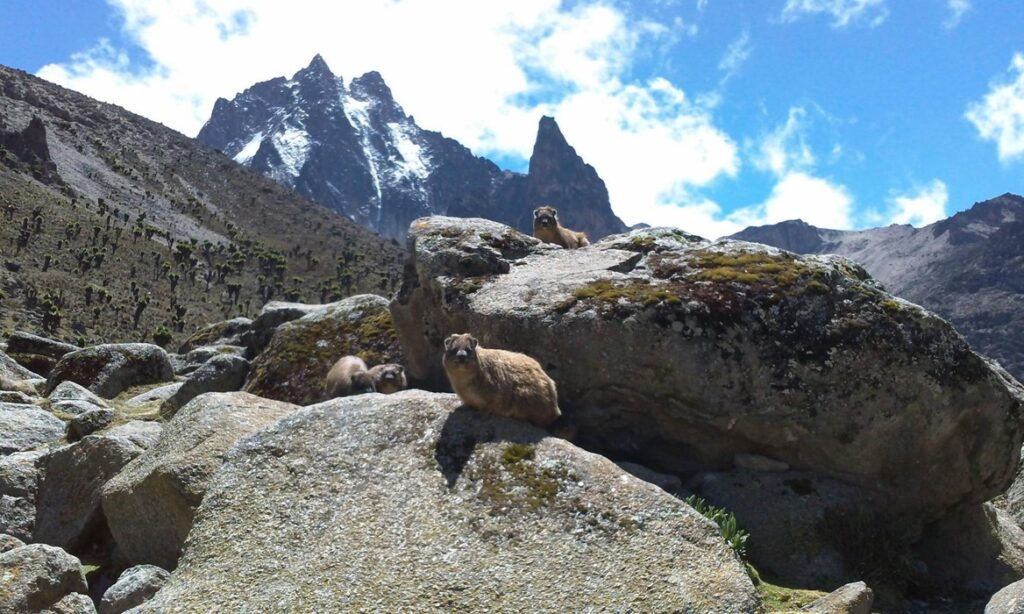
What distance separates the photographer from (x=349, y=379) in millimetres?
15367

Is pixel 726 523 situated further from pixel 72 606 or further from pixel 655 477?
pixel 72 606

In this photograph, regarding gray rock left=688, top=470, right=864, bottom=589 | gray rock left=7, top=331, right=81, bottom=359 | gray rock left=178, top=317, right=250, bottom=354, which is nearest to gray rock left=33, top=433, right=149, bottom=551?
gray rock left=688, top=470, right=864, bottom=589

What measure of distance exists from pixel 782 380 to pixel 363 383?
7.12 m

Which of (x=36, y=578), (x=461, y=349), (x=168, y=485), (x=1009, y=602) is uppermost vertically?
(x=461, y=349)

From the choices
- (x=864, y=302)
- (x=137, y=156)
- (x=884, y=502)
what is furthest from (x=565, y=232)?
(x=137, y=156)

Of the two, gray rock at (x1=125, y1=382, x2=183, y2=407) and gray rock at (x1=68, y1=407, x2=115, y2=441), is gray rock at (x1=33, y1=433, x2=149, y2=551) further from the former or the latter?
gray rock at (x1=125, y1=382, x2=183, y2=407)

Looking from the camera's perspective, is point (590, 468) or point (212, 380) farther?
point (212, 380)

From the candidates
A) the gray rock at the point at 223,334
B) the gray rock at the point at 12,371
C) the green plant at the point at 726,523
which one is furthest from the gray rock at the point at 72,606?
the gray rock at the point at 223,334

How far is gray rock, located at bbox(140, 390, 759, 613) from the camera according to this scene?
8.39 metres

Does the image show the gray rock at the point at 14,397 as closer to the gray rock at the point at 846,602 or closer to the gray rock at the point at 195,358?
the gray rock at the point at 195,358

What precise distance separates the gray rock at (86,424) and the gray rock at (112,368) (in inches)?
234

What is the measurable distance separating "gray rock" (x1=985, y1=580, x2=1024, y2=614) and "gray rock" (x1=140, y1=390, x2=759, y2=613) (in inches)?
83.8

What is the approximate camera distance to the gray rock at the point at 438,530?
8.39m

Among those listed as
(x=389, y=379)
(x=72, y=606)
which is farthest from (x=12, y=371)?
(x=72, y=606)
